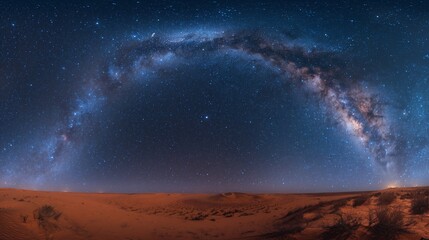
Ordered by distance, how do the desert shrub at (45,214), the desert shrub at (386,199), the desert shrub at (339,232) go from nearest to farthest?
the desert shrub at (339,232) < the desert shrub at (45,214) < the desert shrub at (386,199)

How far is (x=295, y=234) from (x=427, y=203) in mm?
4979

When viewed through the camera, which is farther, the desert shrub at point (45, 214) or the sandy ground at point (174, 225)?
the desert shrub at point (45, 214)

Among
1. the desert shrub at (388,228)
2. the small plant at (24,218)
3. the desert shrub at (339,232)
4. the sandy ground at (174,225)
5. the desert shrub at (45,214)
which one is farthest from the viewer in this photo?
the desert shrub at (45,214)

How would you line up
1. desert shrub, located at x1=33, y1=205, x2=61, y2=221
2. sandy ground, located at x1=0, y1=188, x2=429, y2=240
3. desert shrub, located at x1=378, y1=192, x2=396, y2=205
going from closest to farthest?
A: 1. sandy ground, located at x1=0, y1=188, x2=429, y2=240
2. desert shrub, located at x1=33, y1=205, x2=61, y2=221
3. desert shrub, located at x1=378, y1=192, x2=396, y2=205

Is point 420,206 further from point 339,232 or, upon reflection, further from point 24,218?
point 24,218

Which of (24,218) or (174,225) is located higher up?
(24,218)

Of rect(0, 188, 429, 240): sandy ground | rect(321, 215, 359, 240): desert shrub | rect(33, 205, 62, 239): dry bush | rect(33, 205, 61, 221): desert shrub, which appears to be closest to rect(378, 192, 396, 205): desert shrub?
rect(0, 188, 429, 240): sandy ground

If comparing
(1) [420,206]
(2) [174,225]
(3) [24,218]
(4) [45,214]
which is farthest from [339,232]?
(3) [24,218]

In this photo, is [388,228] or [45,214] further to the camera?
[45,214]

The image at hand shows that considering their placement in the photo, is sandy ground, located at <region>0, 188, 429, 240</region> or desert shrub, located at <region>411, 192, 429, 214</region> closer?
sandy ground, located at <region>0, 188, 429, 240</region>

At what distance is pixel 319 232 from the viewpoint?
7605mm

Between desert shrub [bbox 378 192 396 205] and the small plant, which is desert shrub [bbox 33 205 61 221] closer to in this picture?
the small plant

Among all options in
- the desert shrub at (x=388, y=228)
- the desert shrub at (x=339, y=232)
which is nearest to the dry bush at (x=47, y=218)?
the desert shrub at (x=339, y=232)

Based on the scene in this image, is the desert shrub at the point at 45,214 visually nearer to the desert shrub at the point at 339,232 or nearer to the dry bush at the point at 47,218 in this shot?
the dry bush at the point at 47,218
